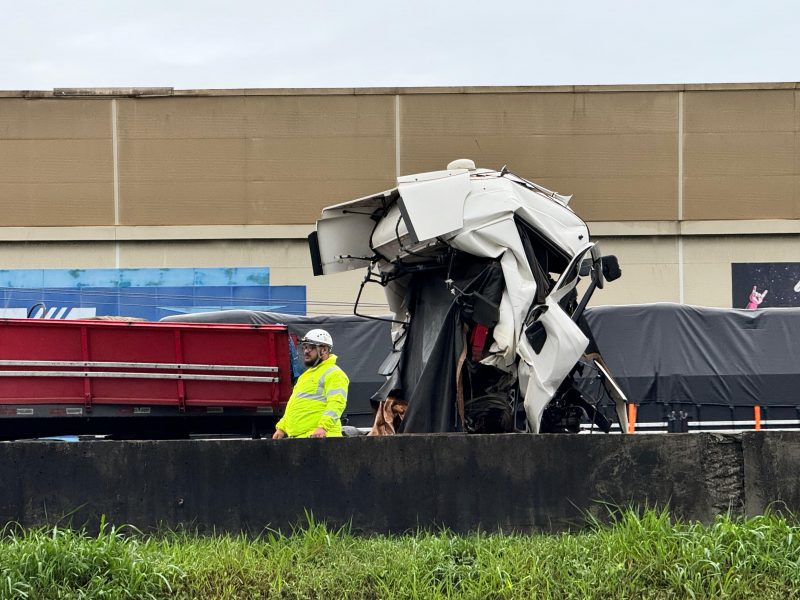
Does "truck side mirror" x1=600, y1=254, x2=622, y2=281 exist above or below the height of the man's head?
above

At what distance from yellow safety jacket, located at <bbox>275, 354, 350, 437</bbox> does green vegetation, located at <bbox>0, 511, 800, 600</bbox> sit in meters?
3.42

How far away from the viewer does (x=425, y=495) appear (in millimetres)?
6871

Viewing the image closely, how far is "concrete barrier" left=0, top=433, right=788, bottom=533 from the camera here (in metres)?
6.84

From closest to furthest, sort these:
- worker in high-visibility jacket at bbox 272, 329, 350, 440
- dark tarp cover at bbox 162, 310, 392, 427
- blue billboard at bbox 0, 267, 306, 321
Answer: worker in high-visibility jacket at bbox 272, 329, 350, 440 → dark tarp cover at bbox 162, 310, 392, 427 → blue billboard at bbox 0, 267, 306, 321

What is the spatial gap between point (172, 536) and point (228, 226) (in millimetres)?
25130

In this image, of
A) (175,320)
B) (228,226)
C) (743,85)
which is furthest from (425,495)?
(743,85)

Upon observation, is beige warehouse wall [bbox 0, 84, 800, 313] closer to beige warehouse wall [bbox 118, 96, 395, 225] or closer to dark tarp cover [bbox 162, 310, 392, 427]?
beige warehouse wall [bbox 118, 96, 395, 225]

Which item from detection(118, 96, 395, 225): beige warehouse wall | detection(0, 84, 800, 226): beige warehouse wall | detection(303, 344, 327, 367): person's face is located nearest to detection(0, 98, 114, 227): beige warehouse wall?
detection(0, 84, 800, 226): beige warehouse wall

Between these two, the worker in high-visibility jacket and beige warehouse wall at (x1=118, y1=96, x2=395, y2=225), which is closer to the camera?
the worker in high-visibility jacket

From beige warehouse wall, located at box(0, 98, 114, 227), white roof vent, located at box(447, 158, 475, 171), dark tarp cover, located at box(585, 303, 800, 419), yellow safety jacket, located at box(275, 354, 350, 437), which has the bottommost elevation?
dark tarp cover, located at box(585, 303, 800, 419)

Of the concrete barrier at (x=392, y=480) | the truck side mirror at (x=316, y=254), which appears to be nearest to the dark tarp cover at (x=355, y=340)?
the truck side mirror at (x=316, y=254)

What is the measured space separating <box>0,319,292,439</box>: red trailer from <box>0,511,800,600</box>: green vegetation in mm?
8668

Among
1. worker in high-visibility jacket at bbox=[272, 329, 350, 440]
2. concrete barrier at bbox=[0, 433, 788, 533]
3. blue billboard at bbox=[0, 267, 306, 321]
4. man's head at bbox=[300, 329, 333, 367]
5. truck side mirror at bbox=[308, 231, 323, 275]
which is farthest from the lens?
blue billboard at bbox=[0, 267, 306, 321]

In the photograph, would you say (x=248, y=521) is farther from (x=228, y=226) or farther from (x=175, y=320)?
(x=228, y=226)
